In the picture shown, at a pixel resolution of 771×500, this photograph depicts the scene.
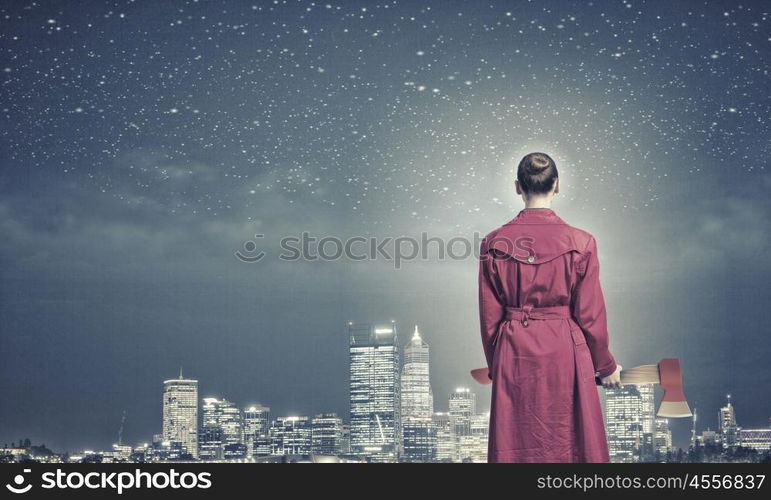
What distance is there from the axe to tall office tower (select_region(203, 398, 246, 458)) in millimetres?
13865

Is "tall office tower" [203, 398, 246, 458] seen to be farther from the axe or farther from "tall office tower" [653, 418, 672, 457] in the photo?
A: the axe

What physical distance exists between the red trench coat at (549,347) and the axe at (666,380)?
96 millimetres

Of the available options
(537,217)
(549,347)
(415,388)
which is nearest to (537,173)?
(537,217)

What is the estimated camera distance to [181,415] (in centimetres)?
1559

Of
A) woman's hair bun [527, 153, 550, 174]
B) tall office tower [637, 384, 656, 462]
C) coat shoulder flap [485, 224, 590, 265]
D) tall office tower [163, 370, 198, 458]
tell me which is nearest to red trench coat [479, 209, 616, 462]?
coat shoulder flap [485, 224, 590, 265]

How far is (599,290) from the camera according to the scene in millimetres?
3178

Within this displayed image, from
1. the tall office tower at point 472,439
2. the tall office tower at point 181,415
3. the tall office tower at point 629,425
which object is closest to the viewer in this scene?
the tall office tower at point 629,425

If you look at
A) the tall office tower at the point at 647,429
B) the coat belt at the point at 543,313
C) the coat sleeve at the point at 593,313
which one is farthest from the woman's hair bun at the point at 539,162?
the tall office tower at the point at 647,429

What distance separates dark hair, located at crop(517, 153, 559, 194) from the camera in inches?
124

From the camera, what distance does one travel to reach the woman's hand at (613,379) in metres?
3.14

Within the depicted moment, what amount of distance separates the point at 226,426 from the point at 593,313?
14.4 m

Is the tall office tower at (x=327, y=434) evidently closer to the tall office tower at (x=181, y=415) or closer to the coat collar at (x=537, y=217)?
the tall office tower at (x=181, y=415)
